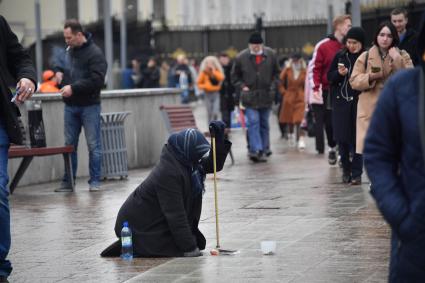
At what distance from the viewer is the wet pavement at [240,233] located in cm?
850

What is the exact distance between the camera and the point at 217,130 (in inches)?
380

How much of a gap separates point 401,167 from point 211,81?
21968mm

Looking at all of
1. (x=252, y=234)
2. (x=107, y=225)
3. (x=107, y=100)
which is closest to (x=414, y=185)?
(x=252, y=234)

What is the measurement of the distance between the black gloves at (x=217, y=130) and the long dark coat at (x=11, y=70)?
1618 mm

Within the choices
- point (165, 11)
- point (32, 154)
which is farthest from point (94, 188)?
point (165, 11)

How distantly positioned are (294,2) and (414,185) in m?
58.3

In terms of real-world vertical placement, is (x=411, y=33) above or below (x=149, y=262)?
above

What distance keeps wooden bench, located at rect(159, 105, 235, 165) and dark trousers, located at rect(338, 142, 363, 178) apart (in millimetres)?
3430

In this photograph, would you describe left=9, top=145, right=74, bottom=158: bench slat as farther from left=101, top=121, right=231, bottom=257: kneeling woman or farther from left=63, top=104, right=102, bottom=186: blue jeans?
left=101, top=121, right=231, bottom=257: kneeling woman

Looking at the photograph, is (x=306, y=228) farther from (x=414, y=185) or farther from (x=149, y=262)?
(x=414, y=185)

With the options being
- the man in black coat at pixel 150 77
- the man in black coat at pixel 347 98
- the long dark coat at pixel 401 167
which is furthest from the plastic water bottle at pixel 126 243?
the man in black coat at pixel 150 77

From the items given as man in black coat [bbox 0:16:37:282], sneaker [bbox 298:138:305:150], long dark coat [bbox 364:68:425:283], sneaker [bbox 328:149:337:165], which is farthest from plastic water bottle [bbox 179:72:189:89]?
long dark coat [bbox 364:68:425:283]

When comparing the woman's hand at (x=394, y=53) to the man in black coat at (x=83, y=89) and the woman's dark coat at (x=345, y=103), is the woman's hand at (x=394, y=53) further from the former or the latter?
the man in black coat at (x=83, y=89)

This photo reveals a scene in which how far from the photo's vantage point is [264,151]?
19.4 m
